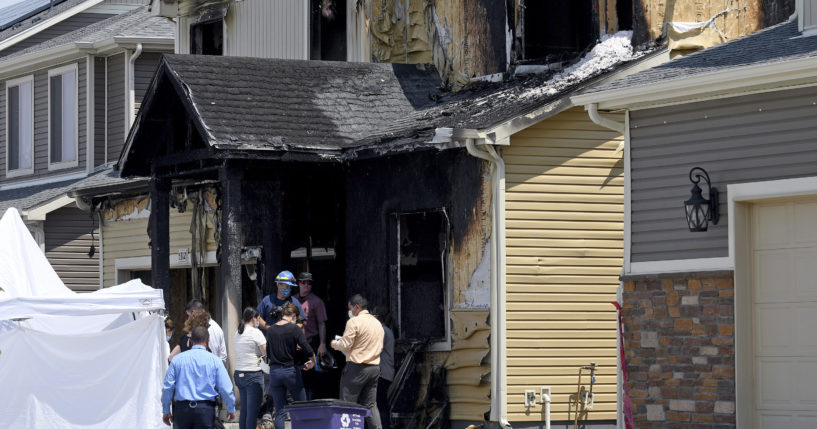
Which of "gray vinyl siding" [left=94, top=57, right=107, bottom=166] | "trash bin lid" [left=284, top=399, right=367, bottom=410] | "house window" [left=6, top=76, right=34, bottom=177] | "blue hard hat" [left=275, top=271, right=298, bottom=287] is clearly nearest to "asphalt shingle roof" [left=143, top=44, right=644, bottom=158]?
"blue hard hat" [left=275, top=271, right=298, bottom=287]

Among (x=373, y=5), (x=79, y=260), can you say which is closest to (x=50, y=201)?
(x=79, y=260)

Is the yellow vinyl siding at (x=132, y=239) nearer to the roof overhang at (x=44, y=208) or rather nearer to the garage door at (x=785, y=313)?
the roof overhang at (x=44, y=208)

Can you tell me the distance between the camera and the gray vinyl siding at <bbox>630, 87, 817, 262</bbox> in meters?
12.4

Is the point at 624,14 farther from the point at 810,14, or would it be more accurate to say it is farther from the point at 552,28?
the point at 810,14

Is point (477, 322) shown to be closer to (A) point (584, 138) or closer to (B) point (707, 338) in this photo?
(A) point (584, 138)

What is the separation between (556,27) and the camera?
1955cm

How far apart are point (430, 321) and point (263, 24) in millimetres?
7680

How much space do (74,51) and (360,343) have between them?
14.2 metres

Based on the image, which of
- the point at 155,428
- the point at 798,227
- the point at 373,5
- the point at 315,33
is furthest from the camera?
the point at 315,33

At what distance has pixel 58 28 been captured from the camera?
1287 inches

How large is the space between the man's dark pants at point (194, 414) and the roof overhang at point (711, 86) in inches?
185

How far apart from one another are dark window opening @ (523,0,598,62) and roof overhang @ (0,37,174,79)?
997 cm

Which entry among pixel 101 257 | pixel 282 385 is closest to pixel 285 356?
pixel 282 385

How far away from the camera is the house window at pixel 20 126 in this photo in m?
29.2
